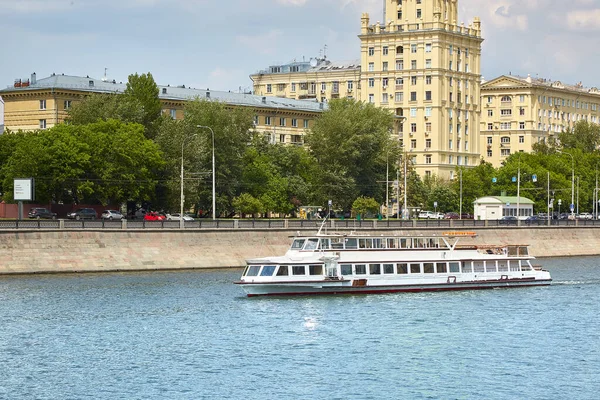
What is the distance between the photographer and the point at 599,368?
5081cm

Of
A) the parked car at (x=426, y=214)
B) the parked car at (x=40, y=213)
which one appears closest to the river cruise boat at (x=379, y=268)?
the parked car at (x=40, y=213)

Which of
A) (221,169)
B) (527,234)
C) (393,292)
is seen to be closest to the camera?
(393,292)

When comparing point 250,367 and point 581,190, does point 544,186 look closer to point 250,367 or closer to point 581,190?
point 581,190

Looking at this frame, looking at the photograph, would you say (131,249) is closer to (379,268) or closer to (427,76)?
(379,268)

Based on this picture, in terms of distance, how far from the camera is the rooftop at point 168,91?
140 meters

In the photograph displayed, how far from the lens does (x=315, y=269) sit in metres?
73.4

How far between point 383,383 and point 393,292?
28.4 m

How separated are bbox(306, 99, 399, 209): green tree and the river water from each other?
5664 cm

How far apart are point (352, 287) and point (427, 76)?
104380 millimetres

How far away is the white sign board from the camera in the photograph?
94.3 m

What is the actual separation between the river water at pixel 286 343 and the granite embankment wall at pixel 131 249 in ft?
11.7

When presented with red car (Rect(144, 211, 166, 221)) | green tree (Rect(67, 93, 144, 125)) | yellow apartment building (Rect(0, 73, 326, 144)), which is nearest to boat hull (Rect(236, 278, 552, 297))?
red car (Rect(144, 211, 166, 221))

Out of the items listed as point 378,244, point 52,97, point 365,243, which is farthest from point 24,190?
point 52,97

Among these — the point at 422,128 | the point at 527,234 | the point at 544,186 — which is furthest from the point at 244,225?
the point at 422,128
